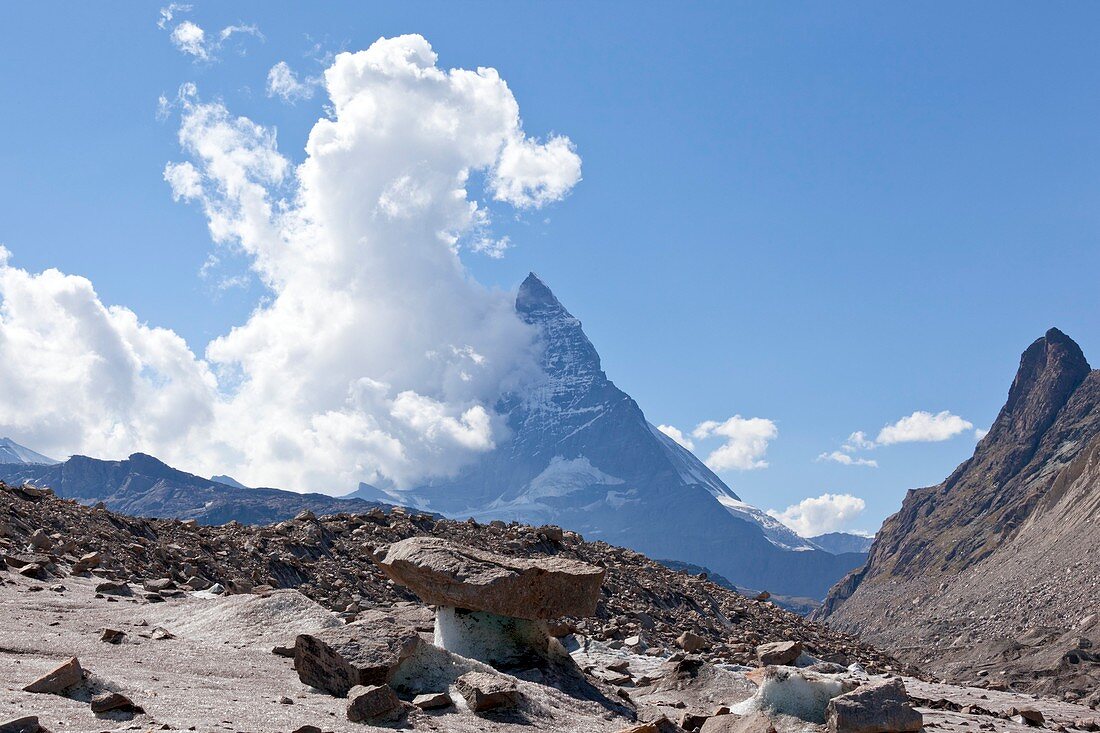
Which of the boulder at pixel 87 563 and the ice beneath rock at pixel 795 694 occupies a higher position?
the boulder at pixel 87 563

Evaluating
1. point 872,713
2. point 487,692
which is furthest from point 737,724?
point 487,692

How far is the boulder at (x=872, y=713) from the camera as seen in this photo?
1537cm

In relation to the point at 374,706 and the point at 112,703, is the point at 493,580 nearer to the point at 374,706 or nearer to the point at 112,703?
the point at 374,706

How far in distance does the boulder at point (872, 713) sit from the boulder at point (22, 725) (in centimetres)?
1123

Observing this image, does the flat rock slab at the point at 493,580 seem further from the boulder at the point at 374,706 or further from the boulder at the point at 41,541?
the boulder at the point at 41,541

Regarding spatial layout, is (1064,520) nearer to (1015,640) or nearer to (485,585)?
(1015,640)

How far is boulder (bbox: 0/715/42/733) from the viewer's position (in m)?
9.36

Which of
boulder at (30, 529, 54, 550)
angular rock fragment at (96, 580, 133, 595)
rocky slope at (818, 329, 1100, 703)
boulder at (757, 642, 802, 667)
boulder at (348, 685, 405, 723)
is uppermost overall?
rocky slope at (818, 329, 1100, 703)

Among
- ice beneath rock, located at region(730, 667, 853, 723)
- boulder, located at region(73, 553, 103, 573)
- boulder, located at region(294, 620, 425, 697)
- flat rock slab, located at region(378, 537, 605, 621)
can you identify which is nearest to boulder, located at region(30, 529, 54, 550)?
boulder, located at region(73, 553, 103, 573)

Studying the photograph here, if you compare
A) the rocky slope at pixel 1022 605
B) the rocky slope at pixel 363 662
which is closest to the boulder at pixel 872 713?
the rocky slope at pixel 363 662

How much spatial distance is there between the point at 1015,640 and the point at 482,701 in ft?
316

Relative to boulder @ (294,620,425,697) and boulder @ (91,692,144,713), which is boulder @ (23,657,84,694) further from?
boulder @ (294,620,425,697)

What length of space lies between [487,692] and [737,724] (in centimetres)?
372

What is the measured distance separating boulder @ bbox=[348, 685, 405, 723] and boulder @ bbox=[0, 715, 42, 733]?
155 inches
